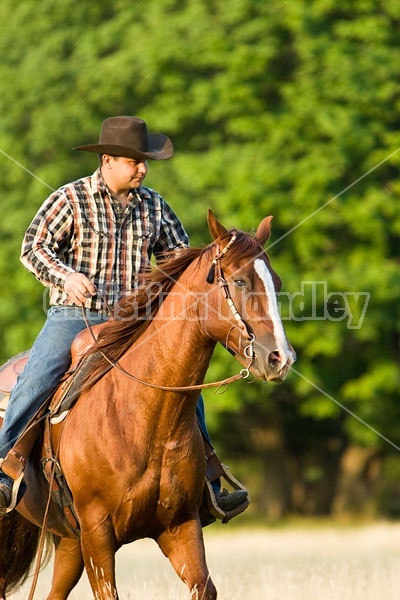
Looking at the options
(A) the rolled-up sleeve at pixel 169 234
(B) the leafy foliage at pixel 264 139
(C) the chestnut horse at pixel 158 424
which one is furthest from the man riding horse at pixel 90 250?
(B) the leafy foliage at pixel 264 139

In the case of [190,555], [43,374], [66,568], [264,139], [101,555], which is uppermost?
[43,374]

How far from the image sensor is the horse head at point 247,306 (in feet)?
18.8

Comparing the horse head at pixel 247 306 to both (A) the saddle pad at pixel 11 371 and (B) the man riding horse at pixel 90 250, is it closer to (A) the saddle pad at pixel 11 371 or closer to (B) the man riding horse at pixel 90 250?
(B) the man riding horse at pixel 90 250

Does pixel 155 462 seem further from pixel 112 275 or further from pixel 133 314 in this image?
pixel 112 275

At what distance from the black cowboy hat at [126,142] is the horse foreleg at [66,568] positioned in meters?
2.85

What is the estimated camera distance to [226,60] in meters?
22.7

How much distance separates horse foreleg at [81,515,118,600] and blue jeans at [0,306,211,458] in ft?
3.24

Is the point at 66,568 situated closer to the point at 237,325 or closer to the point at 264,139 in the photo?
the point at 237,325

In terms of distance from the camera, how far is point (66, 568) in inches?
313

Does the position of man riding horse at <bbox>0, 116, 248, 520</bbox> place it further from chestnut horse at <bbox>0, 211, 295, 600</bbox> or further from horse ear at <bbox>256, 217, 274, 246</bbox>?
horse ear at <bbox>256, 217, 274, 246</bbox>

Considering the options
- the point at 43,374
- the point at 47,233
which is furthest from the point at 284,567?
the point at 47,233

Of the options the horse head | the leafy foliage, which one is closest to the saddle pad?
the horse head

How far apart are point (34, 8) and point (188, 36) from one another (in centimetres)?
400

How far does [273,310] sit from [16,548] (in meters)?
3.58
